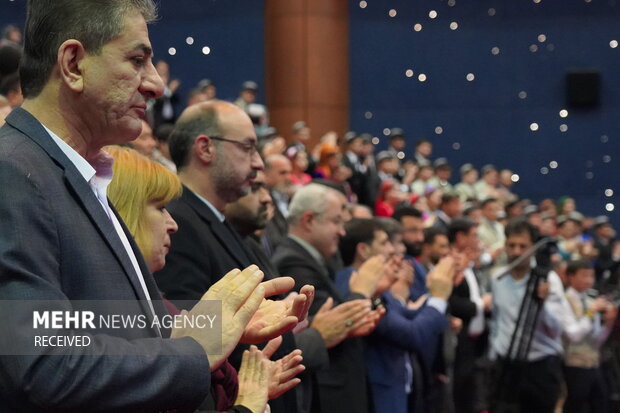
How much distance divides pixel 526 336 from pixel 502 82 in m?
9.07

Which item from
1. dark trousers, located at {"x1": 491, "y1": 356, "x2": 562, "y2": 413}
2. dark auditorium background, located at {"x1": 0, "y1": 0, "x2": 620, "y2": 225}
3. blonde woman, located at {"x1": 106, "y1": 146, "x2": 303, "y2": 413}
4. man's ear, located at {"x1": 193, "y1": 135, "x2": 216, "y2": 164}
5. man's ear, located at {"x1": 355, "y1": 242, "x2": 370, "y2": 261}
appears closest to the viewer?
blonde woman, located at {"x1": 106, "y1": 146, "x2": 303, "y2": 413}

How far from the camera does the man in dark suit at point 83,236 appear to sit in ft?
4.18

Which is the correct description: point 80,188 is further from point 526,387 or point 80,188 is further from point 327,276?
point 526,387

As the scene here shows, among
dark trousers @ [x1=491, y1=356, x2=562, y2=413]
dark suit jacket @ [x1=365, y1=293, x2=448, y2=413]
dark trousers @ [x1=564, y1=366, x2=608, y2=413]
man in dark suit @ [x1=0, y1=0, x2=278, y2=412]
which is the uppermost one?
man in dark suit @ [x1=0, y1=0, x2=278, y2=412]

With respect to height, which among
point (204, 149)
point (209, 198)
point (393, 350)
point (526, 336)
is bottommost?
point (526, 336)

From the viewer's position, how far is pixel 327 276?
371 centimetres

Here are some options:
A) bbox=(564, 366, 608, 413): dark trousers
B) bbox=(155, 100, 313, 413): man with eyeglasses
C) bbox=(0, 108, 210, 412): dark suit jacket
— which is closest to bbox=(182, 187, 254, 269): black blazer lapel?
bbox=(155, 100, 313, 413): man with eyeglasses

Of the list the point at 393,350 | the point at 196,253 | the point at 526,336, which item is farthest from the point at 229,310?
the point at 526,336

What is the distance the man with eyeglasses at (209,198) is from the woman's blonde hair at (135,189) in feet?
1.03

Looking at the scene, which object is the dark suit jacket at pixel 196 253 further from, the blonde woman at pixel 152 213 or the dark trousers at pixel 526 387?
the dark trousers at pixel 526 387

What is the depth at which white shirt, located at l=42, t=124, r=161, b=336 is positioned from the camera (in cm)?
145

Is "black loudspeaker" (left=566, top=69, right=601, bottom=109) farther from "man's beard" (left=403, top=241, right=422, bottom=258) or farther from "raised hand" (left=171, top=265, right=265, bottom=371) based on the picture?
"raised hand" (left=171, top=265, right=265, bottom=371)

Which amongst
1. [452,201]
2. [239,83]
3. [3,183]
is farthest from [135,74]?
[239,83]

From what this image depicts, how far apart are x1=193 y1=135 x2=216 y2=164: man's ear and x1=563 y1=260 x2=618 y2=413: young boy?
12.2 feet
